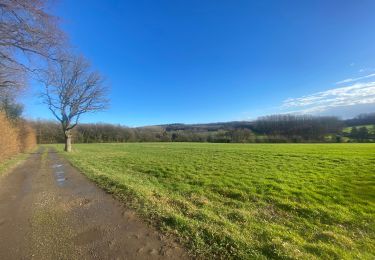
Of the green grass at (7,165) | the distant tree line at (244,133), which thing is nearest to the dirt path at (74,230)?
the green grass at (7,165)

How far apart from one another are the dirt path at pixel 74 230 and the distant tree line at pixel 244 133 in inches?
A: 2495

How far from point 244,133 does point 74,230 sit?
67818 mm

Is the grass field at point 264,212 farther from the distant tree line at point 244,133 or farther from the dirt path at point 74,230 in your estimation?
the distant tree line at point 244,133

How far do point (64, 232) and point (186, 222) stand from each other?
8.30 feet

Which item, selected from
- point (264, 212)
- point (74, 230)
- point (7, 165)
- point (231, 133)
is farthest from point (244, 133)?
point (74, 230)

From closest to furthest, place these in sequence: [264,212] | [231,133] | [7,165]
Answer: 1. [264,212]
2. [7,165]
3. [231,133]

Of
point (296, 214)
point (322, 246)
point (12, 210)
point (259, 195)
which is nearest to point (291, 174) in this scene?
point (259, 195)

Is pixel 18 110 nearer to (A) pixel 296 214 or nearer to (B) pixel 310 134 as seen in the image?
(A) pixel 296 214

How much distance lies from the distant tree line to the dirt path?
6339cm

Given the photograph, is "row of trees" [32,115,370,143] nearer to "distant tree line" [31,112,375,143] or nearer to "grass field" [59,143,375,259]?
"distant tree line" [31,112,375,143]

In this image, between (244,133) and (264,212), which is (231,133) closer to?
(244,133)

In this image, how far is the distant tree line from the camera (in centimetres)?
6756

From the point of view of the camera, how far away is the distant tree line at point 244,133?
222 ft

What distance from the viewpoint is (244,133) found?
231ft
